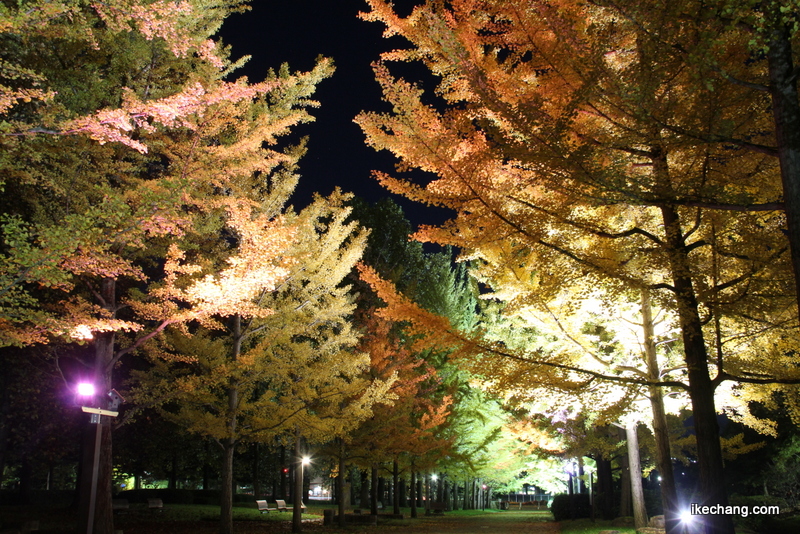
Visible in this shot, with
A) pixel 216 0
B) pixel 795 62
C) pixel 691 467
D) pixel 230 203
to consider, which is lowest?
pixel 691 467

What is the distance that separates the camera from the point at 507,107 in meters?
4.14

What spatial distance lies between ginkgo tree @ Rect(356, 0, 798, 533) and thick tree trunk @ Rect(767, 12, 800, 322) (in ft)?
0.79

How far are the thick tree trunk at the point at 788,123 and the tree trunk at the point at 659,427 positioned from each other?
480cm

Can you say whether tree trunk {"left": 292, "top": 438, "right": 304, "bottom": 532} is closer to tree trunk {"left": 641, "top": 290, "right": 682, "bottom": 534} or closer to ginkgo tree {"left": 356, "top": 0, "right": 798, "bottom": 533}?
tree trunk {"left": 641, "top": 290, "right": 682, "bottom": 534}

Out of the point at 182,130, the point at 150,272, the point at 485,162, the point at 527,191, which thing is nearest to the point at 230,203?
the point at 182,130

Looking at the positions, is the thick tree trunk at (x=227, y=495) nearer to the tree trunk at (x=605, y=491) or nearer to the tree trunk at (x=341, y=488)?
the tree trunk at (x=341, y=488)

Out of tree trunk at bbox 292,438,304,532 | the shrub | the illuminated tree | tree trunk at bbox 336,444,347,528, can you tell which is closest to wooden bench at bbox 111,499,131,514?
tree trunk at bbox 292,438,304,532

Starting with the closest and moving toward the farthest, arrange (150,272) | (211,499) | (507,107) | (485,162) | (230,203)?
1. (507,107)
2. (485,162)
3. (230,203)
4. (150,272)
5. (211,499)

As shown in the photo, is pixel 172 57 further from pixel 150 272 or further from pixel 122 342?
pixel 150 272

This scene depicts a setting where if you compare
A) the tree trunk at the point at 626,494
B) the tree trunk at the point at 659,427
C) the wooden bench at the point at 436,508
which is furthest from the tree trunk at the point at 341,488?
the wooden bench at the point at 436,508

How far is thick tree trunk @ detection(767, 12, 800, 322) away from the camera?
377 centimetres

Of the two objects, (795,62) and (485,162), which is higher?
(795,62)

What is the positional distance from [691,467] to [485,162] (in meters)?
46.3

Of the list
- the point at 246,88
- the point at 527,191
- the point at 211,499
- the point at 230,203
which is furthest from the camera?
the point at 211,499
